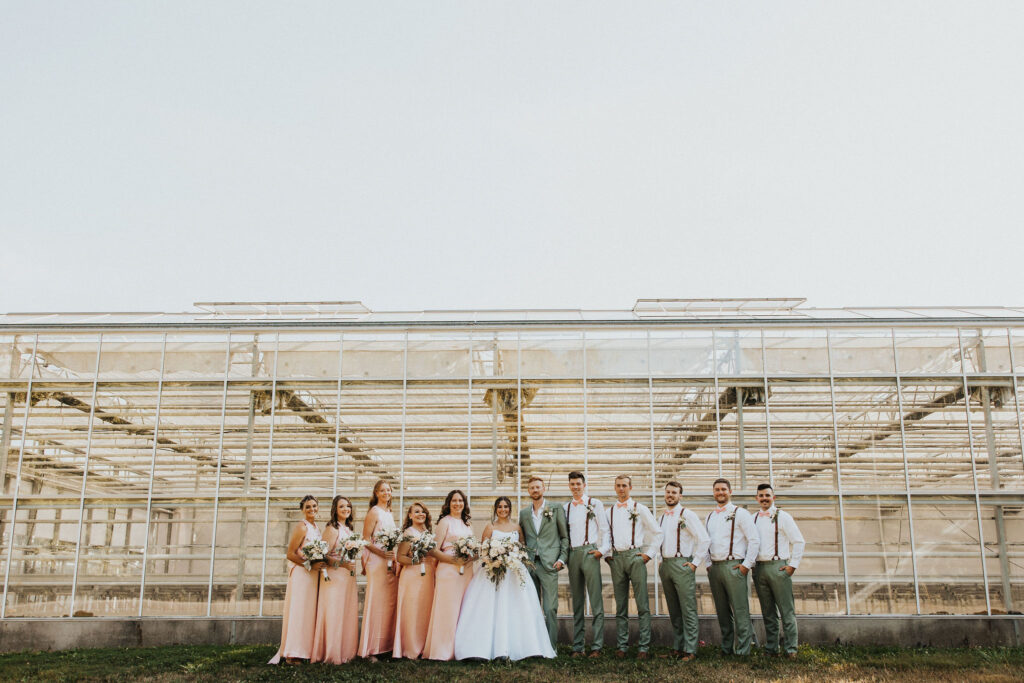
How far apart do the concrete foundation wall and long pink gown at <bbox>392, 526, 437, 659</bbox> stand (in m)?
2.40

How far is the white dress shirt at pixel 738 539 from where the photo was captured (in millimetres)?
10344

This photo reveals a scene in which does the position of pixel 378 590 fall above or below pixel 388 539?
below

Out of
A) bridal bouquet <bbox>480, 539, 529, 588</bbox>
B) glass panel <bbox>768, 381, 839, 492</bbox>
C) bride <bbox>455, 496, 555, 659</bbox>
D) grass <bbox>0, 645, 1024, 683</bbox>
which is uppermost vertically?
glass panel <bbox>768, 381, 839, 492</bbox>

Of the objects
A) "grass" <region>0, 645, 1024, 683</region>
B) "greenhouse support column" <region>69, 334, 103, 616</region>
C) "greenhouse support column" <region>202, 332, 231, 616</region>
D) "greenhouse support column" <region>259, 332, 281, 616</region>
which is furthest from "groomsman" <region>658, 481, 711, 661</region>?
"greenhouse support column" <region>69, 334, 103, 616</region>

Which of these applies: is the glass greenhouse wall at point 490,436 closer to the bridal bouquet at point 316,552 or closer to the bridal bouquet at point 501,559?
the bridal bouquet at point 501,559

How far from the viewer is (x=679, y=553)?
34.3ft

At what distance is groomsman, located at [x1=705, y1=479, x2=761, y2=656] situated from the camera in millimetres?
10328

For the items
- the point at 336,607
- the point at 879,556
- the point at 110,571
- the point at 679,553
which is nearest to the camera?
the point at 336,607

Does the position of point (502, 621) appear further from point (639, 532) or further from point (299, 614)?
point (299, 614)

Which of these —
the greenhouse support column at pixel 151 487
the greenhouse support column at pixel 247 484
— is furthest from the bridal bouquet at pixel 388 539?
the greenhouse support column at pixel 151 487

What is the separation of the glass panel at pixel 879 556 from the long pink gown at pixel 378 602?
614 cm

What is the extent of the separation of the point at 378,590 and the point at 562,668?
2.37m

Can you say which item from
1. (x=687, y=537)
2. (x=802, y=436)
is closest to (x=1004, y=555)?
(x=802, y=436)

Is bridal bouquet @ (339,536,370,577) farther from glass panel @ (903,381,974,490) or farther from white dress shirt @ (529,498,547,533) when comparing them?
glass panel @ (903,381,974,490)
